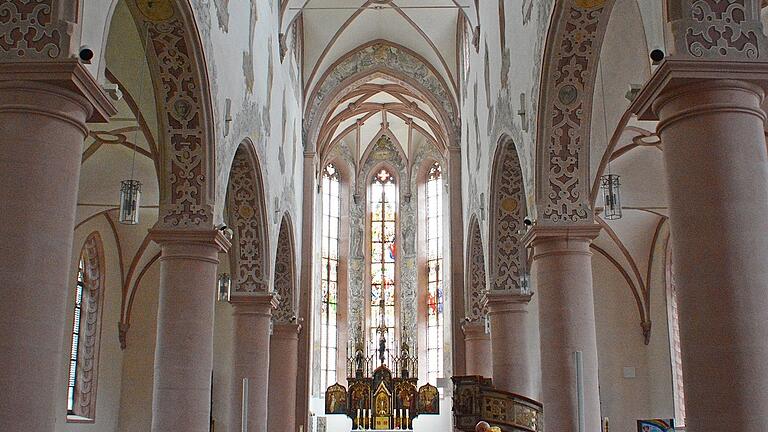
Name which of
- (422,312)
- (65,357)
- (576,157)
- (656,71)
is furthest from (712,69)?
(422,312)

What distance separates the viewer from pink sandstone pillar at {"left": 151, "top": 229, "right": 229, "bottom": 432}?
34.8ft

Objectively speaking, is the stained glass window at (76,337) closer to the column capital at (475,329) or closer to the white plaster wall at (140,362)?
the white plaster wall at (140,362)

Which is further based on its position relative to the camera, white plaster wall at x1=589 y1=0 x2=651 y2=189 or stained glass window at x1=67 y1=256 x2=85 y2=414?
stained glass window at x1=67 y1=256 x2=85 y2=414

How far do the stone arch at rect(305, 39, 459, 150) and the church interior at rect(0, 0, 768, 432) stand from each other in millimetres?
93

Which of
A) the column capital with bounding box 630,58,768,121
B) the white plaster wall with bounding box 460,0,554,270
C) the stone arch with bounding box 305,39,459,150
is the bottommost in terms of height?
the column capital with bounding box 630,58,768,121

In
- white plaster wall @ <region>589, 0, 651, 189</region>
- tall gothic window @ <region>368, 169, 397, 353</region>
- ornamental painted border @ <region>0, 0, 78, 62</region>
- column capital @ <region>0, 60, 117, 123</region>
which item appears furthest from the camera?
tall gothic window @ <region>368, 169, 397, 353</region>

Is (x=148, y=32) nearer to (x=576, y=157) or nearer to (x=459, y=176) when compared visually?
(x=576, y=157)

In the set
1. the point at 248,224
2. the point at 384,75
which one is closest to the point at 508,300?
the point at 248,224

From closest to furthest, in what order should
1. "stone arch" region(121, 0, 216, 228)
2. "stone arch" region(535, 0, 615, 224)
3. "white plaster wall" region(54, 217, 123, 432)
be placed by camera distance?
"stone arch" region(535, 0, 615, 224)
"stone arch" region(121, 0, 216, 228)
"white plaster wall" region(54, 217, 123, 432)

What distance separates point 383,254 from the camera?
110 feet

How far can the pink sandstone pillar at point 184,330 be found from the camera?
1062 centimetres

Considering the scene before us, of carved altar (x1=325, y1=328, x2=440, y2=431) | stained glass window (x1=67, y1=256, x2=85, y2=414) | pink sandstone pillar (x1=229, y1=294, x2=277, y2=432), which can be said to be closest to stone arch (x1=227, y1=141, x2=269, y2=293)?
pink sandstone pillar (x1=229, y1=294, x2=277, y2=432)

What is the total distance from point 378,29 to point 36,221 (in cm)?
1929

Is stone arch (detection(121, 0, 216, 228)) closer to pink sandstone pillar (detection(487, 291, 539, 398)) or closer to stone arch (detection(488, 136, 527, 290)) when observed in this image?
stone arch (detection(488, 136, 527, 290))
